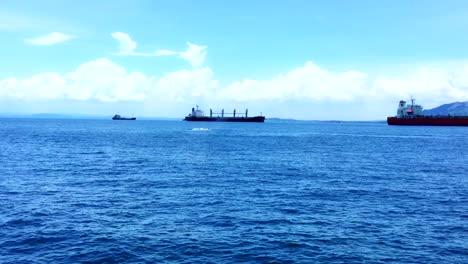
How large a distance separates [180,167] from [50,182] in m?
17.8

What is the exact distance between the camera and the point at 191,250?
19.5m

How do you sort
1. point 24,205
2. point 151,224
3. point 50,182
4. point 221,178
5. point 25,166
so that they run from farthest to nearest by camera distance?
point 25,166 → point 221,178 → point 50,182 → point 24,205 → point 151,224

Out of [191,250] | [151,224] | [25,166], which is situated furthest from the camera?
[25,166]

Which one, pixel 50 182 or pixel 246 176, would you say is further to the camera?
pixel 246 176

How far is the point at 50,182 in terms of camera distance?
37656 millimetres

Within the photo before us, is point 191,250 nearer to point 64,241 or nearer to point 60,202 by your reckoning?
point 64,241

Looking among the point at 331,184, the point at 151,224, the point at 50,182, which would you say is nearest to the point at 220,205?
the point at 151,224

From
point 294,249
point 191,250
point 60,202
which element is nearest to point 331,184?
point 294,249

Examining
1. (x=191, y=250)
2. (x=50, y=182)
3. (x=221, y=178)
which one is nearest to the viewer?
(x=191, y=250)

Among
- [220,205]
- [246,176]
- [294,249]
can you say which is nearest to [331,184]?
[246,176]

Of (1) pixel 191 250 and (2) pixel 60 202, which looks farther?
(2) pixel 60 202

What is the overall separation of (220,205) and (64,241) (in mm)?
12072

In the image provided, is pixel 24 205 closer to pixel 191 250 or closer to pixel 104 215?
pixel 104 215

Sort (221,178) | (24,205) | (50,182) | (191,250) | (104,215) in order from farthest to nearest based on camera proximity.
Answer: (221,178), (50,182), (24,205), (104,215), (191,250)
